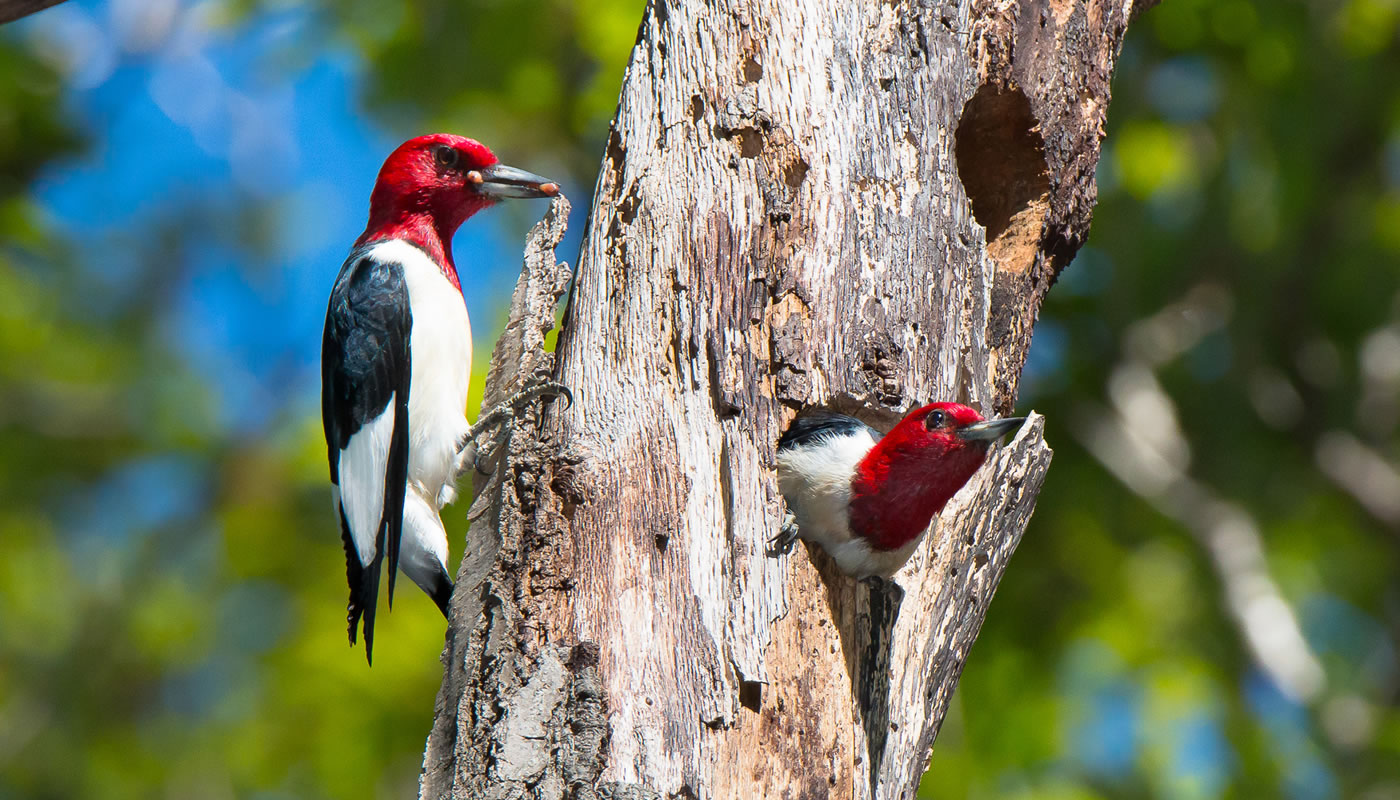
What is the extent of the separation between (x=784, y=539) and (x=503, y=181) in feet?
5.20

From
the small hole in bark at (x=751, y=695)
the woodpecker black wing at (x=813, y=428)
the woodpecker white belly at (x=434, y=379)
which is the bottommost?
the small hole in bark at (x=751, y=695)

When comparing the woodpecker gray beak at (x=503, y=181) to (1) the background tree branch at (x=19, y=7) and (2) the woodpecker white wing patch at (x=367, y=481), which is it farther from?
(1) the background tree branch at (x=19, y=7)

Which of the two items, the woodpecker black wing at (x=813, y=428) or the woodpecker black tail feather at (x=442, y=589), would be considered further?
the woodpecker black tail feather at (x=442, y=589)

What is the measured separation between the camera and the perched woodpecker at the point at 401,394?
10.9 ft

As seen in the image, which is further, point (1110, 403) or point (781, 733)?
point (1110, 403)

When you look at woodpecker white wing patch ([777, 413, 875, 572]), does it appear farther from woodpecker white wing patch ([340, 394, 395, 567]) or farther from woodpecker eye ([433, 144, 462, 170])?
woodpecker eye ([433, 144, 462, 170])

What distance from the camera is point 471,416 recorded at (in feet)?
15.2

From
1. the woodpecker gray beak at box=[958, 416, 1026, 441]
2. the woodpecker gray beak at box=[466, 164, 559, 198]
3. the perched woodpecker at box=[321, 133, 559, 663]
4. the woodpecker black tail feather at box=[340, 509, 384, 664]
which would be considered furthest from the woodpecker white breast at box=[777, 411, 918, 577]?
the woodpecker gray beak at box=[466, 164, 559, 198]

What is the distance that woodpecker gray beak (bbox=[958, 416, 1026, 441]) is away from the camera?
269cm

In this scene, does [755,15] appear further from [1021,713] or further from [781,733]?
[1021,713]

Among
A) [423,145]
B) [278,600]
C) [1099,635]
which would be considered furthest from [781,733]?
[278,600]

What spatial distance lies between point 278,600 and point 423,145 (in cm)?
476

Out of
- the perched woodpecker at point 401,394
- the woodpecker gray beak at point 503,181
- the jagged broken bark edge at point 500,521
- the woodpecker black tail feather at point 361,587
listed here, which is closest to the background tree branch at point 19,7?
the perched woodpecker at point 401,394

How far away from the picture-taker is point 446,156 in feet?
11.9
